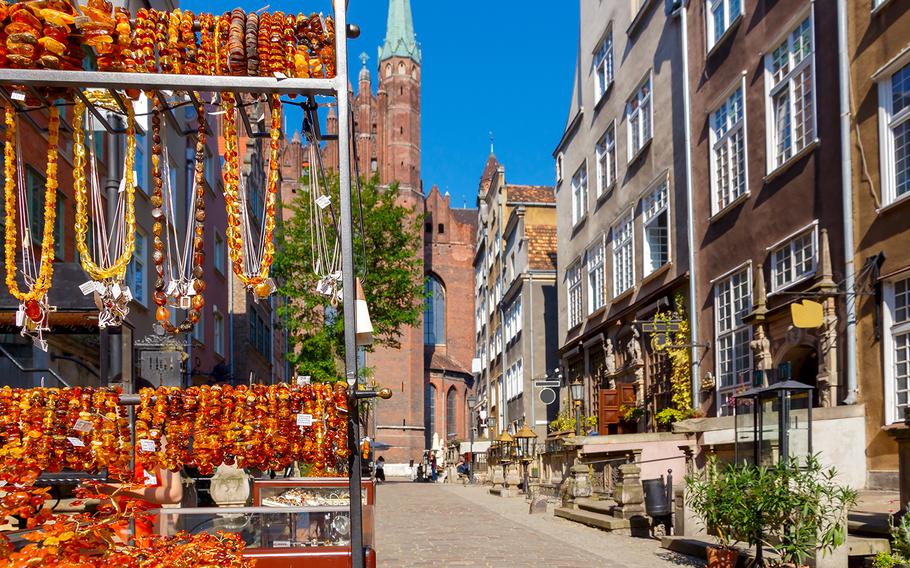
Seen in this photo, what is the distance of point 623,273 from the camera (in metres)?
27.4

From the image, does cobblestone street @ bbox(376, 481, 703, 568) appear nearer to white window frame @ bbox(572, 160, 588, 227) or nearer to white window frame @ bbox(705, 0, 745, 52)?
white window frame @ bbox(705, 0, 745, 52)

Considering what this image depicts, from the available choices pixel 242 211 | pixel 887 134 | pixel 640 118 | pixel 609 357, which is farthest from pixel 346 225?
pixel 609 357

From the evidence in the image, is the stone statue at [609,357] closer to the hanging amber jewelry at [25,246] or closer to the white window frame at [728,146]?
the white window frame at [728,146]

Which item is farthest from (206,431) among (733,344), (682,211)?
(682,211)

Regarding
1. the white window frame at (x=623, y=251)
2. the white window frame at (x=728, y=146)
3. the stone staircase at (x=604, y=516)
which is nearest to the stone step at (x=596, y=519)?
the stone staircase at (x=604, y=516)

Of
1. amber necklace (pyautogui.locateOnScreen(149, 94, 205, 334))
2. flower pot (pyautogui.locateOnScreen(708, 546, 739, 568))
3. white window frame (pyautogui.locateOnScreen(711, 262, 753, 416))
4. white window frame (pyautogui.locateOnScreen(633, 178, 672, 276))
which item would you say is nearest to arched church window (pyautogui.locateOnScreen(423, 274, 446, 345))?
white window frame (pyautogui.locateOnScreen(633, 178, 672, 276))

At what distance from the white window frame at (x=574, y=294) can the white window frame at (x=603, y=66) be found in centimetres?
581

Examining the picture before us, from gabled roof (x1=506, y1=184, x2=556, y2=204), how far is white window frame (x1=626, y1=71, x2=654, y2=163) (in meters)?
19.5

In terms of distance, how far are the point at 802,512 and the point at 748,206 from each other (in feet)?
32.6

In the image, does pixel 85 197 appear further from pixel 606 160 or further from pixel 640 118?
pixel 606 160

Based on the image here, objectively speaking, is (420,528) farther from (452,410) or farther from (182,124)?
(452,410)

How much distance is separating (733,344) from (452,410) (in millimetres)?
65282

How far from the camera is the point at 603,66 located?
2991 centimetres

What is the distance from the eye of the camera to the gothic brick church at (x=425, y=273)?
7350cm
